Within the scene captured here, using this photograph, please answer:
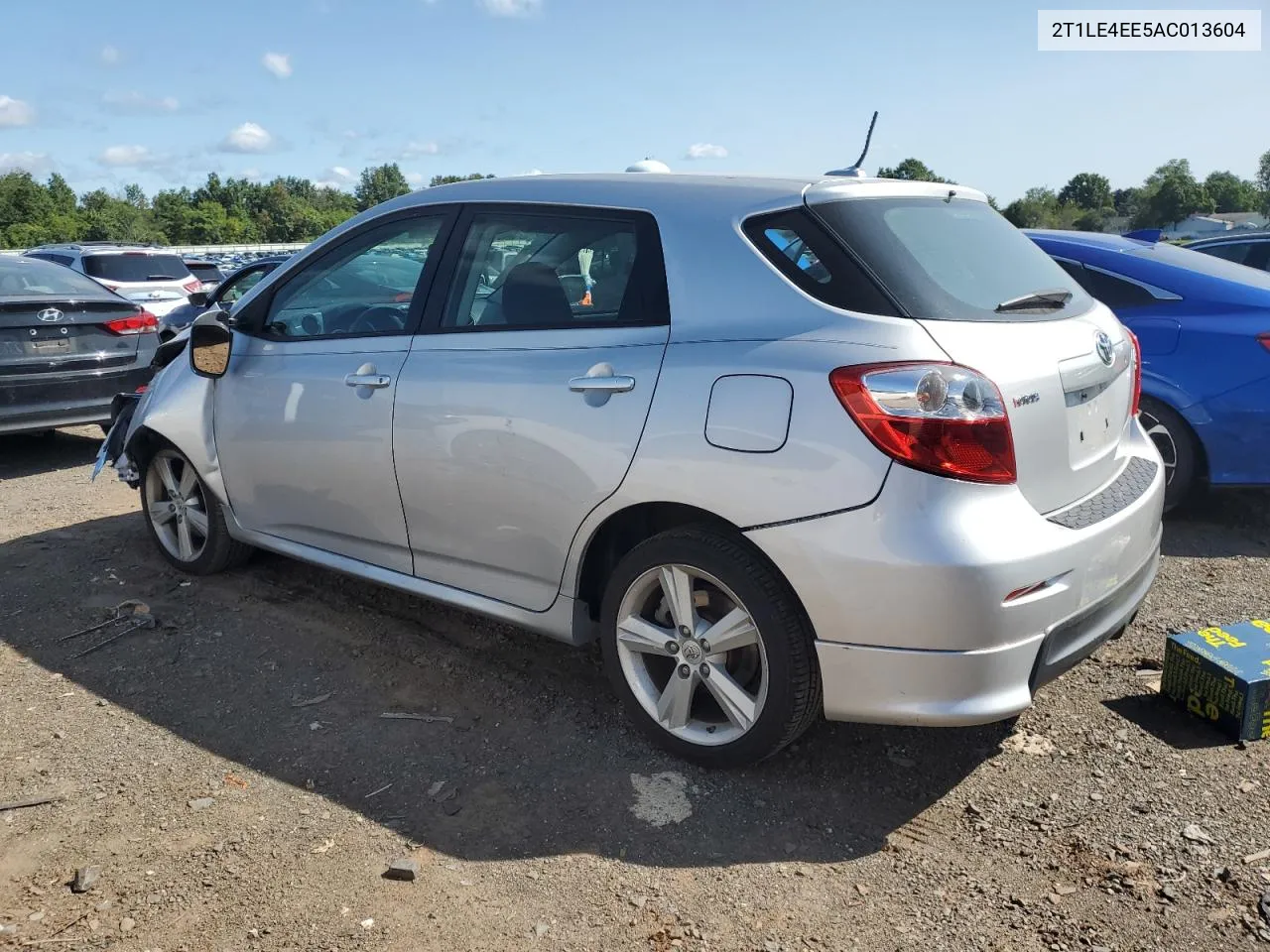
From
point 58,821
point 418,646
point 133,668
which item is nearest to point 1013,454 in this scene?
point 418,646

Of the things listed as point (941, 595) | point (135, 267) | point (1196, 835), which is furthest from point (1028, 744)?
point (135, 267)

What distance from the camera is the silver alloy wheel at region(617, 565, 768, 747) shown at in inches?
115

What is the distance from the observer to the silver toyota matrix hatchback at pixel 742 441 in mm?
2580

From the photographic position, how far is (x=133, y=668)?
3.94 meters

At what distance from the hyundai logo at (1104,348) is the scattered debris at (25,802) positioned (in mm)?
3449

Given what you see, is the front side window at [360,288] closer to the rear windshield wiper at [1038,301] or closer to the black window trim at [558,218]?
the black window trim at [558,218]

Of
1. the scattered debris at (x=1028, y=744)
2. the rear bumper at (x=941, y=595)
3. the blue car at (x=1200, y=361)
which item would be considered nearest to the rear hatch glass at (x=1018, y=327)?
the rear bumper at (x=941, y=595)

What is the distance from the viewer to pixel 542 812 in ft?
9.66

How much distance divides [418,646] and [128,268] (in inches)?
509

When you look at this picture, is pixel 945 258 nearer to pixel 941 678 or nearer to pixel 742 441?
pixel 742 441

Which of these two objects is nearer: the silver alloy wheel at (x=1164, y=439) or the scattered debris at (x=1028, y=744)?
the scattered debris at (x=1028, y=744)

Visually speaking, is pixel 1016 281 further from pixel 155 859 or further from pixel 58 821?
pixel 58 821

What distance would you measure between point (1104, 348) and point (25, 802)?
3.57 metres

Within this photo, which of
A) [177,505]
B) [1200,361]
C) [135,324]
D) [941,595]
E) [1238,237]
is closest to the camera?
[941,595]
